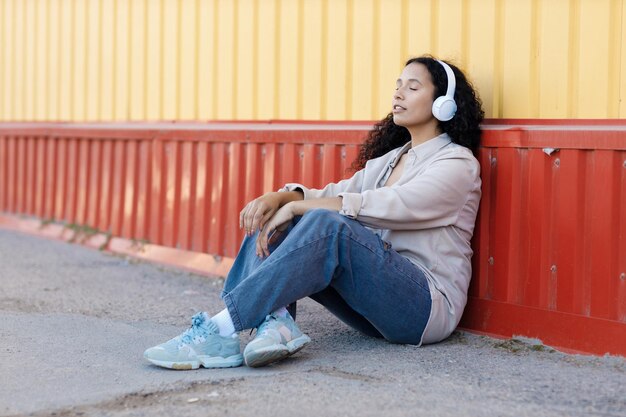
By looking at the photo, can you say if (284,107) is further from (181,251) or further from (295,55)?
(181,251)

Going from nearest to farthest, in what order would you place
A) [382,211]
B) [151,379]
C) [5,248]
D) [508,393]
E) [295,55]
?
[508,393], [151,379], [382,211], [295,55], [5,248]

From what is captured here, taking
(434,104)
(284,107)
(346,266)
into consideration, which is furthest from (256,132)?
(346,266)

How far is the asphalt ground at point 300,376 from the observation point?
11.1 ft

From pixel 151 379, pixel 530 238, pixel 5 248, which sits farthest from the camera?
pixel 5 248

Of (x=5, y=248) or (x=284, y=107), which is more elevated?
(x=284, y=107)

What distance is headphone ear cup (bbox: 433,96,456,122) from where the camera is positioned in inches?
171

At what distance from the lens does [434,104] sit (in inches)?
173

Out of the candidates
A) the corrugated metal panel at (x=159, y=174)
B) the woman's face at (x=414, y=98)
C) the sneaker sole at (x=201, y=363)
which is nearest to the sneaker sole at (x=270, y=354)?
the sneaker sole at (x=201, y=363)

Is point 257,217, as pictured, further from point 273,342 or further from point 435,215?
point 435,215

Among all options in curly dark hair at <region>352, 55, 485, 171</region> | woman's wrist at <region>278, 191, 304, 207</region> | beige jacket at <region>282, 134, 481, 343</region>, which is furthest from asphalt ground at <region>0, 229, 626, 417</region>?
curly dark hair at <region>352, 55, 485, 171</region>

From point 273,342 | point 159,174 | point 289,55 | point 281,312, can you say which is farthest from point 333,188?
point 159,174

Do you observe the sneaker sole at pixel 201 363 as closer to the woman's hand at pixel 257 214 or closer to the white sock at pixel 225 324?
the white sock at pixel 225 324

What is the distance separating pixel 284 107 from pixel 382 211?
7.41 ft

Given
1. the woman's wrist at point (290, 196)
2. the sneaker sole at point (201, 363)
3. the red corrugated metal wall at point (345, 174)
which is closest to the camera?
the sneaker sole at point (201, 363)
